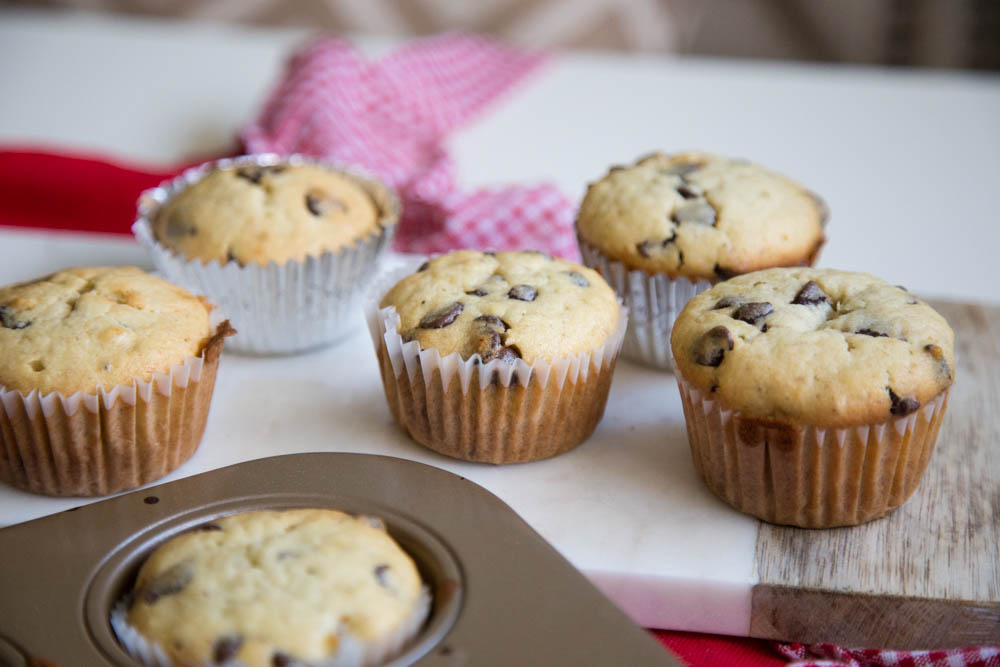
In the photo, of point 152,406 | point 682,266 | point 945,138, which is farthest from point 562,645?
point 945,138

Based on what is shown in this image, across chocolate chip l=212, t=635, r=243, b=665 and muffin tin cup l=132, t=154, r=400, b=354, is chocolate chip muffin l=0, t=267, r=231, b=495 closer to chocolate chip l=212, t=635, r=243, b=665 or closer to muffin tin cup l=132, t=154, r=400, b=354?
muffin tin cup l=132, t=154, r=400, b=354

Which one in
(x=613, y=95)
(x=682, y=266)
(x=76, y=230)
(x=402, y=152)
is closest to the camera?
(x=682, y=266)

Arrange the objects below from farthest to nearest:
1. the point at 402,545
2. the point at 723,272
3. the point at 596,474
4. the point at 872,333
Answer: the point at 723,272 < the point at 596,474 < the point at 872,333 < the point at 402,545

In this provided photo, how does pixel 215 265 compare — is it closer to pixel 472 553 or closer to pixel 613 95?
pixel 472 553

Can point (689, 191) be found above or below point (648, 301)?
above

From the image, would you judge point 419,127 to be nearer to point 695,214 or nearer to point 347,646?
point 695,214

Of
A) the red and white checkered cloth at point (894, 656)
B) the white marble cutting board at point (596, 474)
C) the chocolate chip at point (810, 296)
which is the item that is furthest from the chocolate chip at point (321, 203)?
the red and white checkered cloth at point (894, 656)

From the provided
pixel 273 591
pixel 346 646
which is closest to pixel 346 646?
pixel 346 646
